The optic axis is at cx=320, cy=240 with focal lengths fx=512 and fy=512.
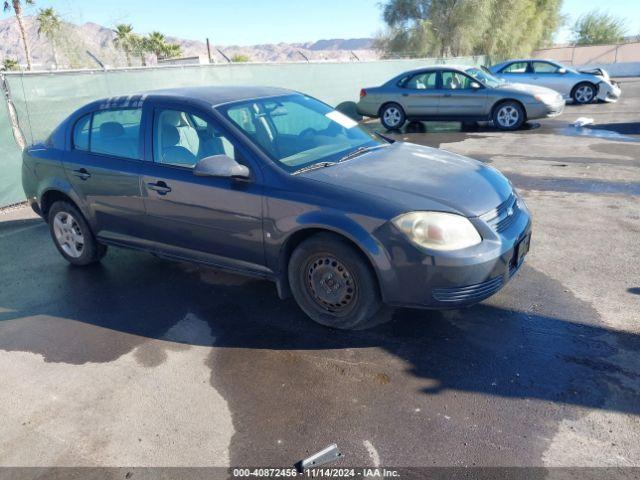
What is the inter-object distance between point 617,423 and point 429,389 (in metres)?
0.97

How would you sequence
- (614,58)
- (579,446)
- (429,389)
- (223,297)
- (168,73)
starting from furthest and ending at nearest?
(614,58)
(168,73)
(223,297)
(429,389)
(579,446)

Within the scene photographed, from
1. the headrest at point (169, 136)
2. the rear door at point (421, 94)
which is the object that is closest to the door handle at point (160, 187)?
the headrest at point (169, 136)

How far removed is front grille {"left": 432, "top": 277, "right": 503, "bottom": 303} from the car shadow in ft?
1.17

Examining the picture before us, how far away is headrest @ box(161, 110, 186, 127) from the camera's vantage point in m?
4.16

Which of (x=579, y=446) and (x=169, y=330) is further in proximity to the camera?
(x=169, y=330)

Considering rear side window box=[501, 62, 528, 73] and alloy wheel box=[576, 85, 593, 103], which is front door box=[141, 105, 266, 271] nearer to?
rear side window box=[501, 62, 528, 73]

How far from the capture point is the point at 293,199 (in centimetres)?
352

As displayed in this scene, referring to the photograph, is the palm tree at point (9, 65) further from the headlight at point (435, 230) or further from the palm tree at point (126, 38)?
the headlight at point (435, 230)

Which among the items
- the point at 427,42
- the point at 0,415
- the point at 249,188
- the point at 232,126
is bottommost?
the point at 0,415

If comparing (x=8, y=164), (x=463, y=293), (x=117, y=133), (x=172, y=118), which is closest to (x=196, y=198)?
(x=172, y=118)

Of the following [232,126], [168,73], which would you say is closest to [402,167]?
[232,126]

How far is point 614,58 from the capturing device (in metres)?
44.1

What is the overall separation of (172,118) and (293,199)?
1416 mm

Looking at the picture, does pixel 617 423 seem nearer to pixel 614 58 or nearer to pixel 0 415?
pixel 0 415
